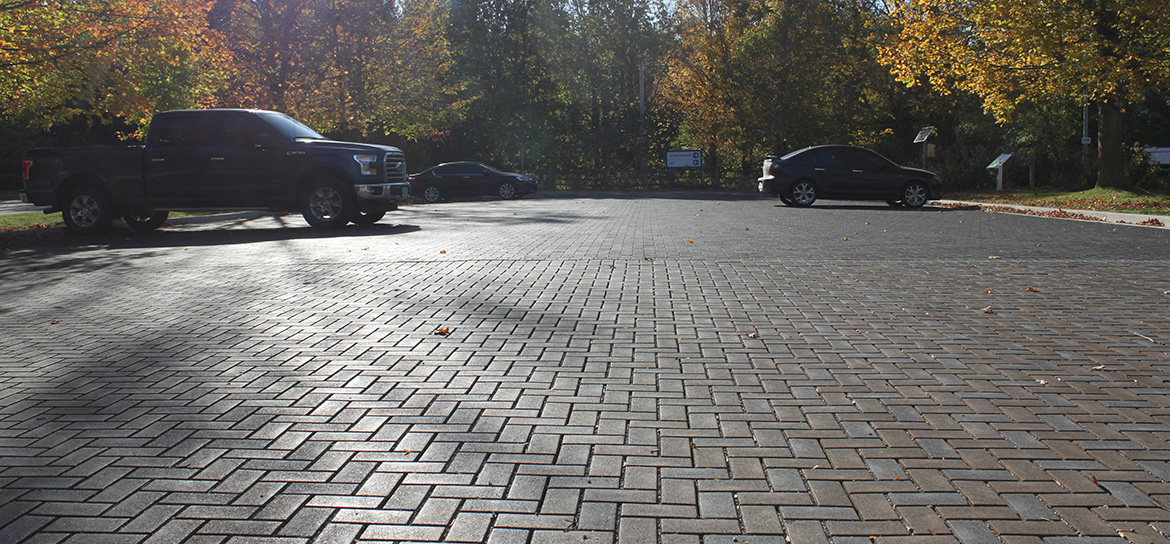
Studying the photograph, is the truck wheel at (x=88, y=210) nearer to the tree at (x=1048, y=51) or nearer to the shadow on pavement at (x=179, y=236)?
the shadow on pavement at (x=179, y=236)

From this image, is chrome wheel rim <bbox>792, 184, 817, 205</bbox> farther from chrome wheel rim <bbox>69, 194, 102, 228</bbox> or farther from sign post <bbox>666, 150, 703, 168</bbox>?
chrome wheel rim <bbox>69, 194, 102, 228</bbox>

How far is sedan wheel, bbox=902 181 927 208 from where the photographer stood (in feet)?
74.1

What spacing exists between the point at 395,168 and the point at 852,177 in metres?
12.4

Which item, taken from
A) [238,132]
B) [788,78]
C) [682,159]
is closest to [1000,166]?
[788,78]

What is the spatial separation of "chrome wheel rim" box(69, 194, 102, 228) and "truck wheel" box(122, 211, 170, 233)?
66cm

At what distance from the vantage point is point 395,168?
54.2ft

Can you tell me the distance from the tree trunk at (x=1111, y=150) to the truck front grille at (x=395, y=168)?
18.9 meters

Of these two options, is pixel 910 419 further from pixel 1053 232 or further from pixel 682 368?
pixel 1053 232

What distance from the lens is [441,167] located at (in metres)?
32.3

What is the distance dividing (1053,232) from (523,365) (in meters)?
12.2

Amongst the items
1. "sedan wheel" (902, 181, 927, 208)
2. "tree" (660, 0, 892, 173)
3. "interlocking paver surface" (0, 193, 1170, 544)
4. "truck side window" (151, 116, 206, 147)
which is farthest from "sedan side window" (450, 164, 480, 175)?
"interlocking paver surface" (0, 193, 1170, 544)

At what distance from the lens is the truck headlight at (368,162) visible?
15461 mm

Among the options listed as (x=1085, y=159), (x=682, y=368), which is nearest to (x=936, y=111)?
(x=1085, y=159)

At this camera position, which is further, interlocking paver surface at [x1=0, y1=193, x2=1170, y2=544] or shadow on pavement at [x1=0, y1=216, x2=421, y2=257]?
shadow on pavement at [x1=0, y1=216, x2=421, y2=257]
